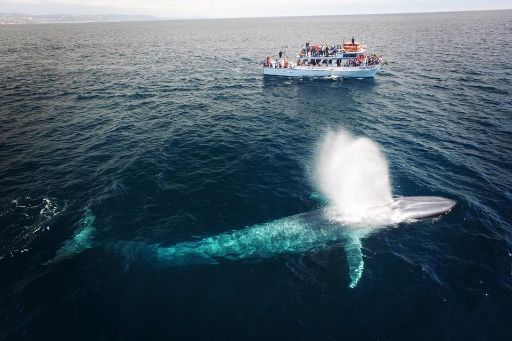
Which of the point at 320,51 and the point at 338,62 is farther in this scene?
the point at 320,51

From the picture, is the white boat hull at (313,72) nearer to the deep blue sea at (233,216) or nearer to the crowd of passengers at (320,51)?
the crowd of passengers at (320,51)

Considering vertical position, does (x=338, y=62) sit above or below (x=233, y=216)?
above

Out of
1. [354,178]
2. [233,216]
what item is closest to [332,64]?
[354,178]

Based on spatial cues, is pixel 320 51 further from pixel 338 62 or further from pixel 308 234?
pixel 308 234

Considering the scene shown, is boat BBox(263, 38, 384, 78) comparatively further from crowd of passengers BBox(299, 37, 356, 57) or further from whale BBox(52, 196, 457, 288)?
whale BBox(52, 196, 457, 288)

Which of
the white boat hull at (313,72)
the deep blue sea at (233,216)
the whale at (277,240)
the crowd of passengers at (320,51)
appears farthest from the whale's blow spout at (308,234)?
the crowd of passengers at (320,51)

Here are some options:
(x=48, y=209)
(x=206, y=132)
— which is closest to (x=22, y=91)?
(x=206, y=132)

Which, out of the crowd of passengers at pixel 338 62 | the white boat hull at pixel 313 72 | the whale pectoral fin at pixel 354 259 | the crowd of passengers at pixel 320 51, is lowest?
the whale pectoral fin at pixel 354 259

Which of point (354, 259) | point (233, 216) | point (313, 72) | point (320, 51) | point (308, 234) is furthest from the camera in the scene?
point (320, 51)
